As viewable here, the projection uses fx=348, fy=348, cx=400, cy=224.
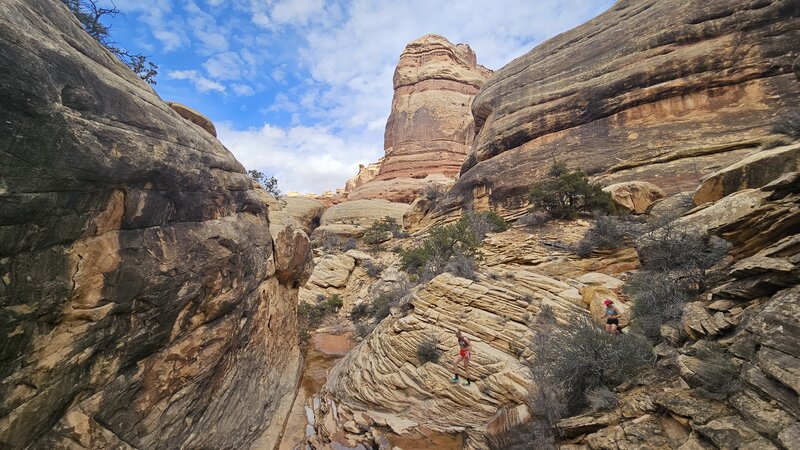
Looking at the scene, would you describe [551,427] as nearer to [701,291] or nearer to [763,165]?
[701,291]

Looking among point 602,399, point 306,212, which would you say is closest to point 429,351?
point 602,399

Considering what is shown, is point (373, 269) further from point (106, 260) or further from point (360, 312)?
point (106, 260)

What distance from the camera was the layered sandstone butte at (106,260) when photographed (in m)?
3.32

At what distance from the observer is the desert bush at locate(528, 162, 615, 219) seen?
12.2 metres

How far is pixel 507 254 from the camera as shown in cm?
1184

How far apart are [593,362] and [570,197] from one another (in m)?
9.35

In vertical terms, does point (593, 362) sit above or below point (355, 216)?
below

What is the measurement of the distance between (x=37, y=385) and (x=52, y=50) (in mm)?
3478

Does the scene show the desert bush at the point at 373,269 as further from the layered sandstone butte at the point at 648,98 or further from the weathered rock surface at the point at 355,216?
the weathered rock surface at the point at 355,216

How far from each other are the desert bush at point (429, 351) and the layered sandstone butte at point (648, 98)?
10896 millimetres

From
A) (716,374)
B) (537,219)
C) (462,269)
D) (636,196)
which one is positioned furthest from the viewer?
(537,219)

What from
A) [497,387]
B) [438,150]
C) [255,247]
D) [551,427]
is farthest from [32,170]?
[438,150]

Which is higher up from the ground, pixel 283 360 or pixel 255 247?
pixel 255 247

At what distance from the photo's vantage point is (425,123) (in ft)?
145
